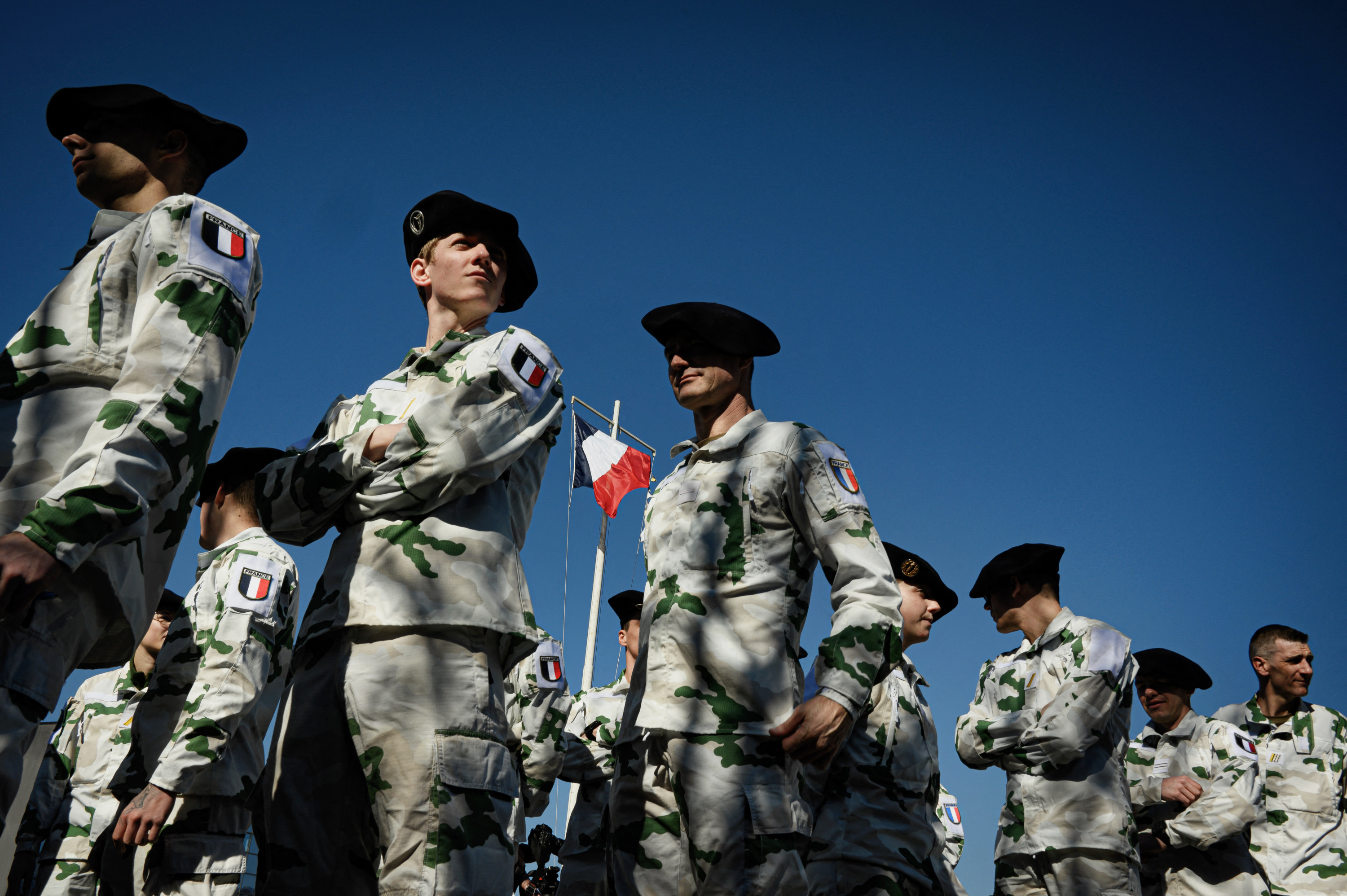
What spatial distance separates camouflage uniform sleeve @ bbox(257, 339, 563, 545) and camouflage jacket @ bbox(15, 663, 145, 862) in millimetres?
3297

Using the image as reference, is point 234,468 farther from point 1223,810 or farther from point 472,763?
point 1223,810

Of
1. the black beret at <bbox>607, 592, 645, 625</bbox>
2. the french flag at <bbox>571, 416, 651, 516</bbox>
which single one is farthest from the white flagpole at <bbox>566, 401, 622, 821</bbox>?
the black beret at <bbox>607, 592, 645, 625</bbox>

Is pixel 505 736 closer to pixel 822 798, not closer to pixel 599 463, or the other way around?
pixel 822 798

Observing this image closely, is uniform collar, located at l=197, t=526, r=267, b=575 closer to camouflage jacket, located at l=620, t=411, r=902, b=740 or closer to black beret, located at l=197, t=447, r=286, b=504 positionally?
black beret, located at l=197, t=447, r=286, b=504

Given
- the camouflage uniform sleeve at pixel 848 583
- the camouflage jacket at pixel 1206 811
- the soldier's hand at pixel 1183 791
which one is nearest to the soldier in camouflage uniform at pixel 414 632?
the camouflage uniform sleeve at pixel 848 583

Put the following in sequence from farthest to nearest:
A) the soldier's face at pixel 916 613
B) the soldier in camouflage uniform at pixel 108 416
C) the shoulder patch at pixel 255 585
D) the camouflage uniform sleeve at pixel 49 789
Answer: the soldier's face at pixel 916 613
the camouflage uniform sleeve at pixel 49 789
the shoulder patch at pixel 255 585
the soldier in camouflage uniform at pixel 108 416

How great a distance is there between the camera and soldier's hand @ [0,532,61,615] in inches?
77.8

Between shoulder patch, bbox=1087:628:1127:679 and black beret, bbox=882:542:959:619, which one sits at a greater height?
black beret, bbox=882:542:959:619

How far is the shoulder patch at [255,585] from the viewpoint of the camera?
4312 millimetres

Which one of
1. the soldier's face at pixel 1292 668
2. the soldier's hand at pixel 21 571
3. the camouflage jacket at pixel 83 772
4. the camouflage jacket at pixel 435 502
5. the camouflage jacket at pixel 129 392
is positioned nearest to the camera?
the soldier's hand at pixel 21 571

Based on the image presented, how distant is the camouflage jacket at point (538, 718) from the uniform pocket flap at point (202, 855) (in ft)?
9.86

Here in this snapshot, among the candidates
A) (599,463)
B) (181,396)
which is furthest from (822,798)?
(599,463)

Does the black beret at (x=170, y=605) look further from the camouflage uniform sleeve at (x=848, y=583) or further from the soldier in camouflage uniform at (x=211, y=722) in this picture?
the camouflage uniform sleeve at (x=848, y=583)

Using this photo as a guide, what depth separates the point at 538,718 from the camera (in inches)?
287
